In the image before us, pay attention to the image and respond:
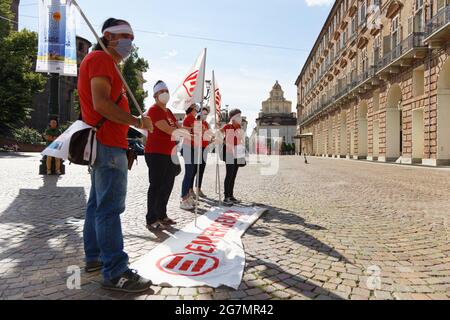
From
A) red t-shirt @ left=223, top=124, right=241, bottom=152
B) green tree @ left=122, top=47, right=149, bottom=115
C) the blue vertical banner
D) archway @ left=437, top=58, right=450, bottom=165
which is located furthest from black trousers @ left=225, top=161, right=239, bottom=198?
green tree @ left=122, top=47, right=149, bottom=115

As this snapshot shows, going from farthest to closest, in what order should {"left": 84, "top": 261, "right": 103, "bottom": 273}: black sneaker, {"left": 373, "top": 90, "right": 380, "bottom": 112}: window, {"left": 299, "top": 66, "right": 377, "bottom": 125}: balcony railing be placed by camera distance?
{"left": 373, "top": 90, "right": 380, "bottom": 112}: window, {"left": 299, "top": 66, "right": 377, "bottom": 125}: balcony railing, {"left": 84, "top": 261, "right": 103, "bottom": 273}: black sneaker

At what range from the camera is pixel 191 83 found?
18.0ft

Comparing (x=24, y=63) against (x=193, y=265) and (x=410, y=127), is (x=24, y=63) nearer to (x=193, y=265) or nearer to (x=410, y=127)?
(x=410, y=127)

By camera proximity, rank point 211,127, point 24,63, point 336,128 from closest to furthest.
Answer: point 211,127 < point 24,63 < point 336,128

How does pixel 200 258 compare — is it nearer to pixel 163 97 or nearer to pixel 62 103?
pixel 163 97

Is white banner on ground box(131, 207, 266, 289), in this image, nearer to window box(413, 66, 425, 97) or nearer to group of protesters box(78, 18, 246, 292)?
group of protesters box(78, 18, 246, 292)

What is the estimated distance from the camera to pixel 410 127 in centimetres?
2130

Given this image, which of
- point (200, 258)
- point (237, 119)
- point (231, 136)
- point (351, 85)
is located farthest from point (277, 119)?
point (200, 258)

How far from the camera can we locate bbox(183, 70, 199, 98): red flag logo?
5.43 m

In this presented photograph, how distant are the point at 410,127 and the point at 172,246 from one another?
2150 cm

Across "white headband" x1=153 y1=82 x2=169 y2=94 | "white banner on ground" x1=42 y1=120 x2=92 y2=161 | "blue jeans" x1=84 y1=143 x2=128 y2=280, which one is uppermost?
"white headband" x1=153 y1=82 x2=169 y2=94
